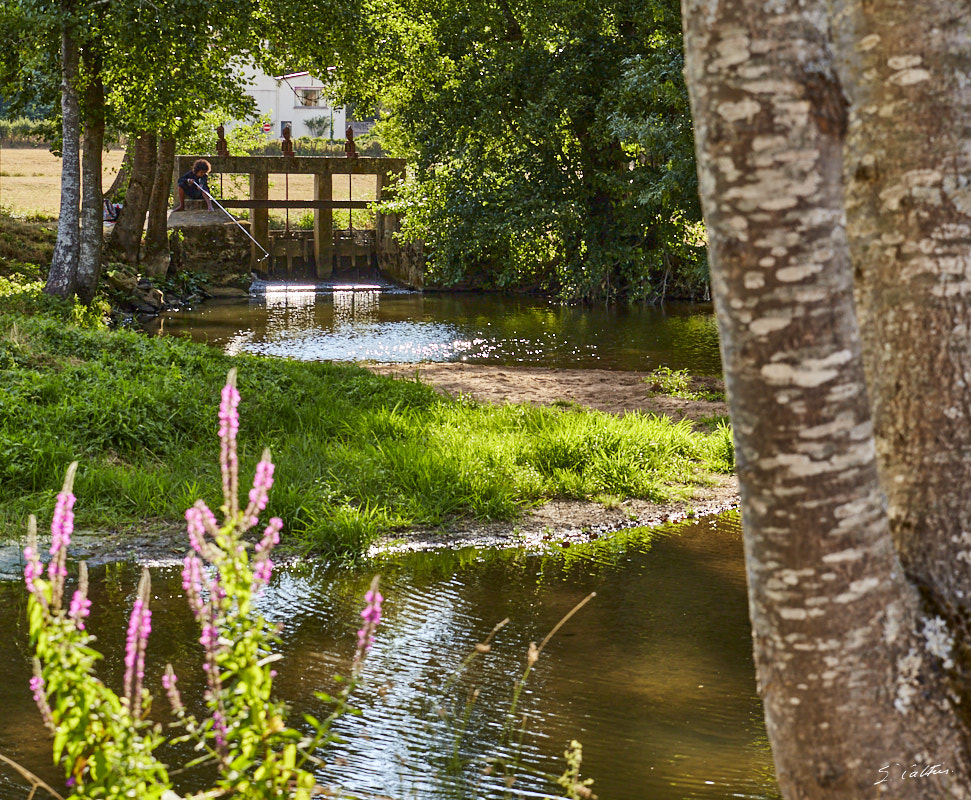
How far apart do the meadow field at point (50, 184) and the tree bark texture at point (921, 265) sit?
26.1 m

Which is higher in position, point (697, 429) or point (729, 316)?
point (729, 316)

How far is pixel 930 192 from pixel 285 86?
58301mm

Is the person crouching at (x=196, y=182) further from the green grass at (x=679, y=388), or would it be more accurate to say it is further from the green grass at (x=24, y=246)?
the green grass at (x=679, y=388)

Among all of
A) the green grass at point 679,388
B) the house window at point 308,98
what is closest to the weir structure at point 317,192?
the green grass at point 679,388

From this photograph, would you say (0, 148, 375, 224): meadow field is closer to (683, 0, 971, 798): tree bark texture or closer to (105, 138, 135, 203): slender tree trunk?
(105, 138, 135, 203): slender tree trunk

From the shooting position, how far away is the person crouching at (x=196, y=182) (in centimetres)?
2739

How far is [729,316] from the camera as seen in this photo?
223 centimetres

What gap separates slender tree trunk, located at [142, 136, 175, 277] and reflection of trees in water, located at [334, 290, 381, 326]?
3867mm

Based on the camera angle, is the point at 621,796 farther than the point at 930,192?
Yes

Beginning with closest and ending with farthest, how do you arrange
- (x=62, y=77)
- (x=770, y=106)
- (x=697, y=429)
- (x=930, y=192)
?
(x=770, y=106) < (x=930, y=192) < (x=697, y=429) < (x=62, y=77)

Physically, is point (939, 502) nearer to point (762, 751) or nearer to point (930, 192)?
point (930, 192)

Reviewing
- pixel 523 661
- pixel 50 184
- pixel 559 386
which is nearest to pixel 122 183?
pixel 50 184

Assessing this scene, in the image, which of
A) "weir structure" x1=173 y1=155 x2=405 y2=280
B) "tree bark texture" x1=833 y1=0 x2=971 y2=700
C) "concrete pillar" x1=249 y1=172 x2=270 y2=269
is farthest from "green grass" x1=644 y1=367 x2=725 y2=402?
"concrete pillar" x1=249 y1=172 x2=270 y2=269

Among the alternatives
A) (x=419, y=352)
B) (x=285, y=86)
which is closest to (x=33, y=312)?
(x=419, y=352)
